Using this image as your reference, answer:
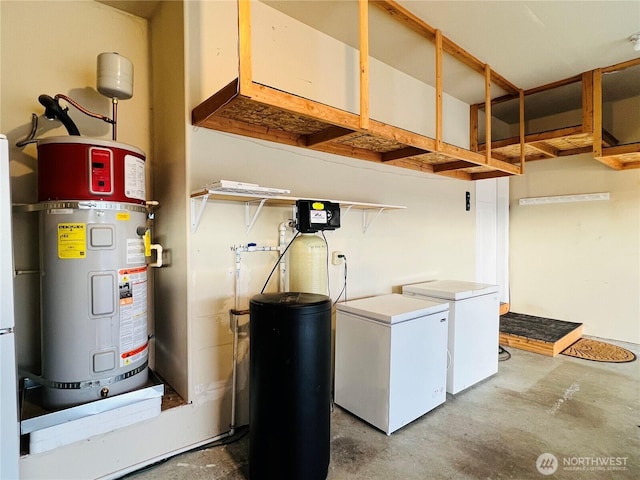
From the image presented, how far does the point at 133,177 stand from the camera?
193 cm

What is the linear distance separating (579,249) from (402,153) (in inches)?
136

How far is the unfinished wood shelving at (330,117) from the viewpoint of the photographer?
5.77 ft

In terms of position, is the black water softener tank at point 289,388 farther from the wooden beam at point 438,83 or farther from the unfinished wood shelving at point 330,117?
the wooden beam at point 438,83

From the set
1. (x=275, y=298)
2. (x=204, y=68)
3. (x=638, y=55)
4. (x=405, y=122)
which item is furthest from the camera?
(x=405, y=122)

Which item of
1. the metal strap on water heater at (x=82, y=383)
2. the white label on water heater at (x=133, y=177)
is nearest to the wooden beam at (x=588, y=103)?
the white label on water heater at (x=133, y=177)

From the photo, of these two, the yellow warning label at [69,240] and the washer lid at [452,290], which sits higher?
the yellow warning label at [69,240]

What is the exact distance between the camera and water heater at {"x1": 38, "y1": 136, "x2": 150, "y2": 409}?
1.76 m

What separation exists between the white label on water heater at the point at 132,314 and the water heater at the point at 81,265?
0.5 inches

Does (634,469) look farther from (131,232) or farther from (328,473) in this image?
(131,232)

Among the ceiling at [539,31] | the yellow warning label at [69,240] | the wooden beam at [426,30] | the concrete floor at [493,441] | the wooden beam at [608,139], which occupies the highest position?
the ceiling at [539,31]

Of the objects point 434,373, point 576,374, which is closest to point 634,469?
point 434,373

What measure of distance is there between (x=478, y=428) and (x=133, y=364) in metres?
2.34

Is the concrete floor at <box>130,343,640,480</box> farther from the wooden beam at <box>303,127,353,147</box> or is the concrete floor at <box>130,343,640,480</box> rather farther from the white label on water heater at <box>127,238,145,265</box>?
the wooden beam at <box>303,127,353,147</box>

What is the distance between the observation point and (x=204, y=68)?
2.17 metres
